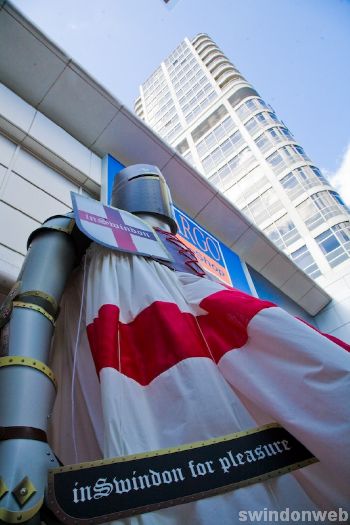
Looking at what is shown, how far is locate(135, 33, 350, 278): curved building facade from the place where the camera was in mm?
16703

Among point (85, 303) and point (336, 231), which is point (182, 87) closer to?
point (336, 231)

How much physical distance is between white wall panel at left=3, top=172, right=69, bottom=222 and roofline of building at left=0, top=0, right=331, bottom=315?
0.50 m

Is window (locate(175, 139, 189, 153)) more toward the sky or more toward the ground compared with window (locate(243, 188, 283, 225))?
more toward the sky

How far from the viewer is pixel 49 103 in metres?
3.21

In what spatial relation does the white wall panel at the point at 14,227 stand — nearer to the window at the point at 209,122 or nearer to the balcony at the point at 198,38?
the window at the point at 209,122

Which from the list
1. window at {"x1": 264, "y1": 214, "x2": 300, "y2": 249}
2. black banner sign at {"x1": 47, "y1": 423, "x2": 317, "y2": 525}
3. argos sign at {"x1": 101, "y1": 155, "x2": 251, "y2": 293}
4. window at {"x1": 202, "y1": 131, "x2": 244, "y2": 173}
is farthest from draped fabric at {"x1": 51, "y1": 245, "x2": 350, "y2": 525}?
window at {"x1": 202, "y1": 131, "x2": 244, "y2": 173}

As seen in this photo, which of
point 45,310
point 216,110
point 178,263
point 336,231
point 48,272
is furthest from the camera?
point 216,110

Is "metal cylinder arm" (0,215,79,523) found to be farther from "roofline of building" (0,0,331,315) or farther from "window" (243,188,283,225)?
"window" (243,188,283,225)

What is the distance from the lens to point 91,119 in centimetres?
343

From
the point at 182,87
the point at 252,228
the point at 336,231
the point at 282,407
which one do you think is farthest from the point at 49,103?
the point at 182,87

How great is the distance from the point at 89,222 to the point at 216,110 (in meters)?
26.0

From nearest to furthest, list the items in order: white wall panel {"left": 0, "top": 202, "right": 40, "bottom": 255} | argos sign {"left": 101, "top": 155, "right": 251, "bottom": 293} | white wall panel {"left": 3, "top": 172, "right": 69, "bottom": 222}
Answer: white wall panel {"left": 0, "top": 202, "right": 40, "bottom": 255}
white wall panel {"left": 3, "top": 172, "right": 69, "bottom": 222}
argos sign {"left": 101, "top": 155, "right": 251, "bottom": 293}

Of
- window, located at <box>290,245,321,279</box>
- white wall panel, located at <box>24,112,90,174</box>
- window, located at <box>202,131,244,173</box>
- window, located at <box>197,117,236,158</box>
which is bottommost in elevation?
white wall panel, located at <box>24,112,90,174</box>

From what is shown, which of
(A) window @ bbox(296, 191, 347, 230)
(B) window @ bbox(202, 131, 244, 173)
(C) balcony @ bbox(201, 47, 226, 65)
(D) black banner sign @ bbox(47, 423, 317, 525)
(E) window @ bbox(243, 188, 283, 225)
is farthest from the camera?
(C) balcony @ bbox(201, 47, 226, 65)
